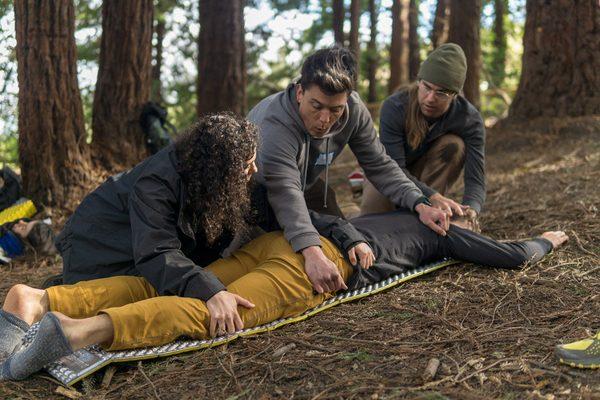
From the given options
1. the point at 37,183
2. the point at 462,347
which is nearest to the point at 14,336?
the point at 462,347

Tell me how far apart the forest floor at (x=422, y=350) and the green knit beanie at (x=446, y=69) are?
4.01ft

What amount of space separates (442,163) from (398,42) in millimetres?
10772

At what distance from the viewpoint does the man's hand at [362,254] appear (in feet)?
11.3

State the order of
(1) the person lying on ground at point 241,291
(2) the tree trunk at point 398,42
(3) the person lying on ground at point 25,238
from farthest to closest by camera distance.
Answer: (2) the tree trunk at point 398,42
(3) the person lying on ground at point 25,238
(1) the person lying on ground at point 241,291

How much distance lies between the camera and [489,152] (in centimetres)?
814

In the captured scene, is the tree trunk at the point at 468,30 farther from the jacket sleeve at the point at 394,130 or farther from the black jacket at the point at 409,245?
the black jacket at the point at 409,245

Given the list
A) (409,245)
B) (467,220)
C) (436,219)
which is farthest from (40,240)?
(467,220)

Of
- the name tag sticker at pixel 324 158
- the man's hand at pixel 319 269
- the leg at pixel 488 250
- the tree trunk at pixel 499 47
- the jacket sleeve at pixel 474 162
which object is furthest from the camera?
the tree trunk at pixel 499 47

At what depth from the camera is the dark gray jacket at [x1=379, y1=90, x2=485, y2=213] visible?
463cm

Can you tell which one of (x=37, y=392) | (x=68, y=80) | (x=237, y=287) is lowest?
(x=37, y=392)

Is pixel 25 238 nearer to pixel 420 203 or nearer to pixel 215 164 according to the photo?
pixel 215 164

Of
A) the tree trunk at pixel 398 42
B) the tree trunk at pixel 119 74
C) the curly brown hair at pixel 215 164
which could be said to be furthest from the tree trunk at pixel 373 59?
the curly brown hair at pixel 215 164

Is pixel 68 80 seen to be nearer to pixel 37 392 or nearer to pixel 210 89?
pixel 210 89

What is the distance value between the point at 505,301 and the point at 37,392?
2.21m
